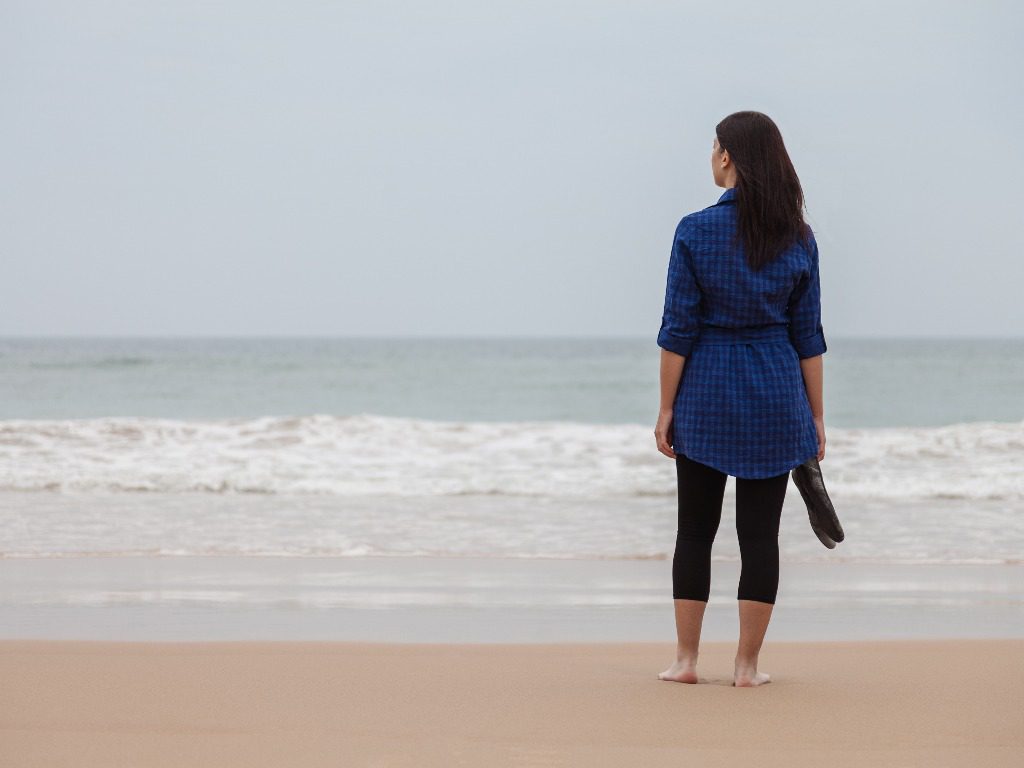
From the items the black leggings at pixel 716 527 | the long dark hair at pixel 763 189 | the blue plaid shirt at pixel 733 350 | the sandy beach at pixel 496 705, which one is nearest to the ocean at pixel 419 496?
the sandy beach at pixel 496 705

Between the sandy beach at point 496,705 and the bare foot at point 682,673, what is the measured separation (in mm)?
49

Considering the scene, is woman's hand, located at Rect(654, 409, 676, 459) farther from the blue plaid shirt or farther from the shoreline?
the shoreline

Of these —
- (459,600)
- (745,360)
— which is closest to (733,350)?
(745,360)

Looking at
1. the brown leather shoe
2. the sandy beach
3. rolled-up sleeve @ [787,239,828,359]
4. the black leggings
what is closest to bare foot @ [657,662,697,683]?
the sandy beach

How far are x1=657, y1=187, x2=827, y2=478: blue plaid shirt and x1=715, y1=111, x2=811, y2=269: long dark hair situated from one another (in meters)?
0.03

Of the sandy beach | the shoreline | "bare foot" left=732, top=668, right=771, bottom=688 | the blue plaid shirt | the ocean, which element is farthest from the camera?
the ocean

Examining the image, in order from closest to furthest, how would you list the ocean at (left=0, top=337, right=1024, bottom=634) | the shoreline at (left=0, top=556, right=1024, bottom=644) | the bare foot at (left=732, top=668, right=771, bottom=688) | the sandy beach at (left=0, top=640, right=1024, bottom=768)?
the sandy beach at (left=0, top=640, right=1024, bottom=768) < the bare foot at (left=732, top=668, right=771, bottom=688) < the shoreline at (left=0, top=556, right=1024, bottom=644) < the ocean at (left=0, top=337, right=1024, bottom=634)

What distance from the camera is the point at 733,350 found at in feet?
8.80

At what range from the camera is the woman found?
2.66 m

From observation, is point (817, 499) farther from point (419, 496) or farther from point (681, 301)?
point (419, 496)

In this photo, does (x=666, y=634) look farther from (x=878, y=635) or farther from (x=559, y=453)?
(x=559, y=453)

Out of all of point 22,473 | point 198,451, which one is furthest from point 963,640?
point 198,451

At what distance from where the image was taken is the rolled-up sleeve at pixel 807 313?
2.72m

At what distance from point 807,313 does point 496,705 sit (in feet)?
3.81
